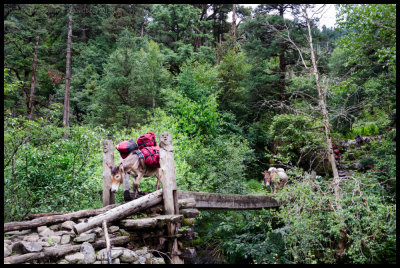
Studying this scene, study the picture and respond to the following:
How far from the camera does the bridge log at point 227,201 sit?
6516 mm

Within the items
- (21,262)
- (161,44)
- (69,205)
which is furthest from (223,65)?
(21,262)

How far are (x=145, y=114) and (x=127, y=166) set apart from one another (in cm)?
1105

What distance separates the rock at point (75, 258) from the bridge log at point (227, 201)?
2.77 meters

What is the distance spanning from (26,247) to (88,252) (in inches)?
28.4

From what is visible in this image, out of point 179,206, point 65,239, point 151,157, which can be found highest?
point 151,157

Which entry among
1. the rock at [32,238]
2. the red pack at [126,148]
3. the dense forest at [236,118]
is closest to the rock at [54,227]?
the rock at [32,238]

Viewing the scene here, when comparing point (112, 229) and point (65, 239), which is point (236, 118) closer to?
point (112, 229)

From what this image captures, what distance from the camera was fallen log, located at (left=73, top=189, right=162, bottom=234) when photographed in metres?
3.62

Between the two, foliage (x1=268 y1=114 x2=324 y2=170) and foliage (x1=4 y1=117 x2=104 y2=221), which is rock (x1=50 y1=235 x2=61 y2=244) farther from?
foliage (x1=268 y1=114 x2=324 y2=170)

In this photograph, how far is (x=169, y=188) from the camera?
16.4 feet

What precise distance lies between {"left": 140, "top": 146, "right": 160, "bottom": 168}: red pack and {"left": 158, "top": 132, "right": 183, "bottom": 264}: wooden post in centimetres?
27

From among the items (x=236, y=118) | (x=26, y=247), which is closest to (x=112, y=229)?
(x=26, y=247)

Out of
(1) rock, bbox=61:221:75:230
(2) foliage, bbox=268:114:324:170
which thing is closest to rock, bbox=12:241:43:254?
(1) rock, bbox=61:221:75:230

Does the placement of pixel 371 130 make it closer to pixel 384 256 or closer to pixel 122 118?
pixel 384 256
